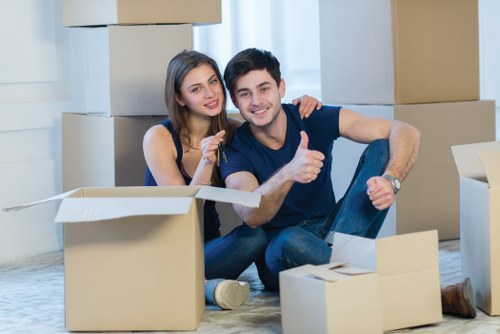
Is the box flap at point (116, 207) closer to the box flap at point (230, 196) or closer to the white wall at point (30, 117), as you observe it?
the box flap at point (230, 196)

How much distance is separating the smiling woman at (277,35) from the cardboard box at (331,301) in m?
1.82

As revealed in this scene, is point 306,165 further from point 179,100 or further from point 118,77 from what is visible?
point 118,77

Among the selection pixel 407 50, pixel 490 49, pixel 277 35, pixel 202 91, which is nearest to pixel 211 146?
pixel 202 91

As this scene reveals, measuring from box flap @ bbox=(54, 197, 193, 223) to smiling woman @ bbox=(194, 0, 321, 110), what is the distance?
1.73 metres

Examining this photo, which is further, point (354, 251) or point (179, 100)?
point (179, 100)

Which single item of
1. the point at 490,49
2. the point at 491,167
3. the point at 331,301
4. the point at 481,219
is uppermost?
the point at 490,49

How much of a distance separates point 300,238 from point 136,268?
435 millimetres

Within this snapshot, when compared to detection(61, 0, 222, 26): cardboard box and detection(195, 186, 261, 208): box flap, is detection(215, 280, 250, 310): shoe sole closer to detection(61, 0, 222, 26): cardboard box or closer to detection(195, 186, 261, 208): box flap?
detection(195, 186, 261, 208): box flap

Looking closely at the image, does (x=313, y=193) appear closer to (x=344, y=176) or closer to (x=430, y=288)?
(x=430, y=288)

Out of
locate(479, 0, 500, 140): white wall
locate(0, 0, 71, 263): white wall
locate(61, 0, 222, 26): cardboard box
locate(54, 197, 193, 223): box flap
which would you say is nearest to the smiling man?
locate(54, 197, 193, 223): box flap

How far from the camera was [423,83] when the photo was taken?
9.31 feet

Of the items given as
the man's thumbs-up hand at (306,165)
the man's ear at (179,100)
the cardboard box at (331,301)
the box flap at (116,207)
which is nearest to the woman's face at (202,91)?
the man's ear at (179,100)

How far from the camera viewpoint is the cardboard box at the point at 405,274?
1.86 meters

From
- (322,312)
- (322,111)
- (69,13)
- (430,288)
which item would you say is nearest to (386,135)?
(322,111)
